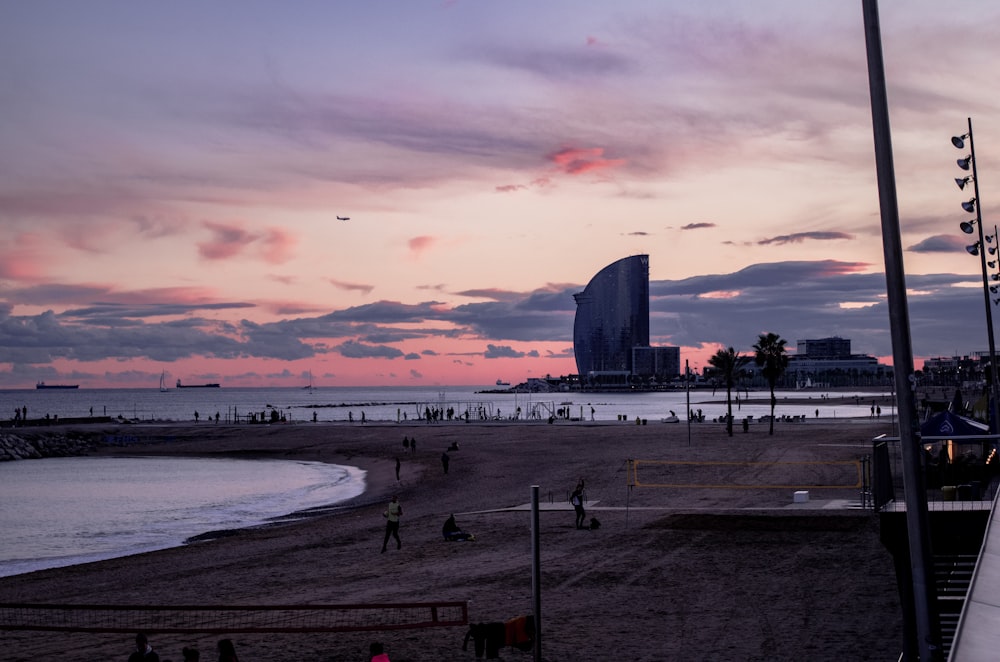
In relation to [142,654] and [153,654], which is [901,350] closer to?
[153,654]

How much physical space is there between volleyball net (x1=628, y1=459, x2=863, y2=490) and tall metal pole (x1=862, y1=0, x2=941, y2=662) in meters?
25.8

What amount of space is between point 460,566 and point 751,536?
8239 millimetres

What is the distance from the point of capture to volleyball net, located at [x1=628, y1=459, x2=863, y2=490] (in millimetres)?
36656

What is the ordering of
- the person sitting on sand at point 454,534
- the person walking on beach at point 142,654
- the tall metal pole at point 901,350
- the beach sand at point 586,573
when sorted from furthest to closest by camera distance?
1. the person sitting on sand at point 454,534
2. the beach sand at point 586,573
3. the person walking on beach at point 142,654
4. the tall metal pole at point 901,350

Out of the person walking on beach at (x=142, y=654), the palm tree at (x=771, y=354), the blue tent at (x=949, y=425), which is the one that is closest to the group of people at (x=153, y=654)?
the person walking on beach at (x=142, y=654)

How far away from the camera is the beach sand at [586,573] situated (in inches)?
603

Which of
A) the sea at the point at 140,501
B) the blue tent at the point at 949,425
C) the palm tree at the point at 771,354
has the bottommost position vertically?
the sea at the point at 140,501

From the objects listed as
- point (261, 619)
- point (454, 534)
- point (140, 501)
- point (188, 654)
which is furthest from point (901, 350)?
point (140, 501)

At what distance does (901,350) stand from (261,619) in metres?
13.8

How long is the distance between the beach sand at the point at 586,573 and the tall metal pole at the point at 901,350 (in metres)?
6.21

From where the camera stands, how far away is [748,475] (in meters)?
40.6

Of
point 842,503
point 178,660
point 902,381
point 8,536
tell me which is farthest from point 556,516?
point 8,536

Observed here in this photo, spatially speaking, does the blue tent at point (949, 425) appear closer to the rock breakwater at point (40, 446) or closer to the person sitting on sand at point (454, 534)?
the person sitting on sand at point (454, 534)

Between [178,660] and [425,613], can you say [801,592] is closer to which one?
[425,613]
